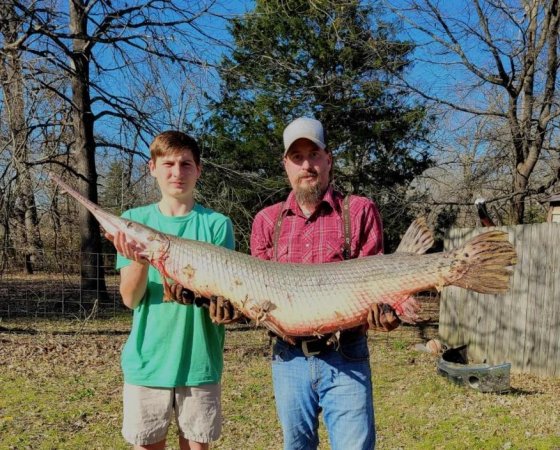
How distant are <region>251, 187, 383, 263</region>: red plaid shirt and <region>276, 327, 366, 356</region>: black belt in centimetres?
42

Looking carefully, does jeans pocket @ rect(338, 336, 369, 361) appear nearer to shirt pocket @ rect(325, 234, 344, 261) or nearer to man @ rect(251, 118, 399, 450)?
man @ rect(251, 118, 399, 450)

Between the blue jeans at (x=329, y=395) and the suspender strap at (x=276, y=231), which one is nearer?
the blue jeans at (x=329, y=395)

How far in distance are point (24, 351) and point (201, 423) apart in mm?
7166

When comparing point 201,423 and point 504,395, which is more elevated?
point 201,423

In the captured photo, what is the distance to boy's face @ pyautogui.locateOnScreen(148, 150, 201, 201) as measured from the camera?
3424 mm

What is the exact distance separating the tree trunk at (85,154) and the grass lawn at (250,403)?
9.47ft

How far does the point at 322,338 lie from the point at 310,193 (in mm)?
814

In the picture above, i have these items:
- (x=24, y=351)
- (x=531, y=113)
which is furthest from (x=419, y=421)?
(x=531, y=113)

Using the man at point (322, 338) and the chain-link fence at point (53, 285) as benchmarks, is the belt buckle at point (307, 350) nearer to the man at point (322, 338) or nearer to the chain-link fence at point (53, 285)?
the man at point (322, 338)

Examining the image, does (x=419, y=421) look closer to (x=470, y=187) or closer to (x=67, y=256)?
(x=67, y=256)

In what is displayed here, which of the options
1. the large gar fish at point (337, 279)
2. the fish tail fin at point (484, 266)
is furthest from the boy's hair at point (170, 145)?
the fish tail fin at point (484, 266)

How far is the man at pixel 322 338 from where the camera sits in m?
2.97

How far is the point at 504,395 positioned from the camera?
744 cm

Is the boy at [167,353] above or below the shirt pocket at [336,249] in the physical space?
below
